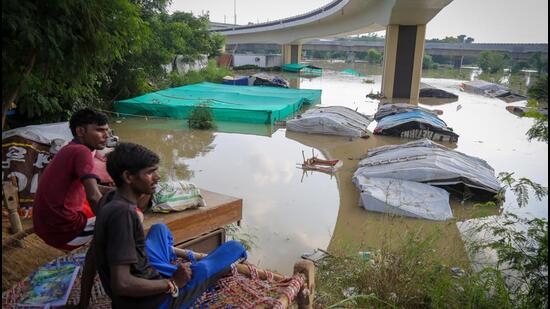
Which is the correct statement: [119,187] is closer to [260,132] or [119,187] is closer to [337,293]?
[337,293]

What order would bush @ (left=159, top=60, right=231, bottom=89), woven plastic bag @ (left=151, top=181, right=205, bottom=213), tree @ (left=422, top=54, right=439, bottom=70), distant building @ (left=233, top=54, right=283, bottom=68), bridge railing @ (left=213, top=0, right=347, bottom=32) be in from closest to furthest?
woven plastic bag @ (left=151, top=181, right=205, bottom=213), bush @ (left=159, top=60, right=231, bottom=89), bridge railing @ (left=213, top=0, right=347, bottom=32), distant building @ (left=233, top=54, right=283, bottom=68), tree @ (left=422, top=54, right=439, bottom=70)

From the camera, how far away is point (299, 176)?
822 centimetres

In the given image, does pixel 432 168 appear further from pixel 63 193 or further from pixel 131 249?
pixel 131 249

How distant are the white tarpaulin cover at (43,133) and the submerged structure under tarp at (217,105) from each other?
8798 mm

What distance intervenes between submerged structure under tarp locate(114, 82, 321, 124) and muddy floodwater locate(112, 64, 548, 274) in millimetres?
470

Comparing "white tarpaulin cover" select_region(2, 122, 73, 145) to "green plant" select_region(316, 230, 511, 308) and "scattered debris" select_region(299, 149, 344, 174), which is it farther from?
"scattered debris" select_region(299, 149, 344, 174)

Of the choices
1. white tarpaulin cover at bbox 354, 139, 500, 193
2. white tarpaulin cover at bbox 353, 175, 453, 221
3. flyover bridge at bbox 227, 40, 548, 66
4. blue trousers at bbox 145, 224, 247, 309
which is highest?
flyover bridge at bbox 227, 40, 548, 66

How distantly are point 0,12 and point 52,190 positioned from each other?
55.1 inches

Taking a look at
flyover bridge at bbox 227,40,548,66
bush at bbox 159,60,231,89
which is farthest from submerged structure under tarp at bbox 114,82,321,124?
flyover bridge at bbox 227,40,548,66

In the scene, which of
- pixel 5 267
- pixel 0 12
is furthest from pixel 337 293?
pixel 0 12

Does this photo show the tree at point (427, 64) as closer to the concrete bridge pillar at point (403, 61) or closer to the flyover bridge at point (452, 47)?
the flyover bridge at point (452, 47)

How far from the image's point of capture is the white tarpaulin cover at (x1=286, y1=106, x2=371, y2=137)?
11993mm

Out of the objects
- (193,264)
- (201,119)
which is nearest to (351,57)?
(201,119)

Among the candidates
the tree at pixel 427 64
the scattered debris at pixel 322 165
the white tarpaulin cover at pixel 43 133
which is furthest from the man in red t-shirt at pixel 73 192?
the tree at pixel 427 64
